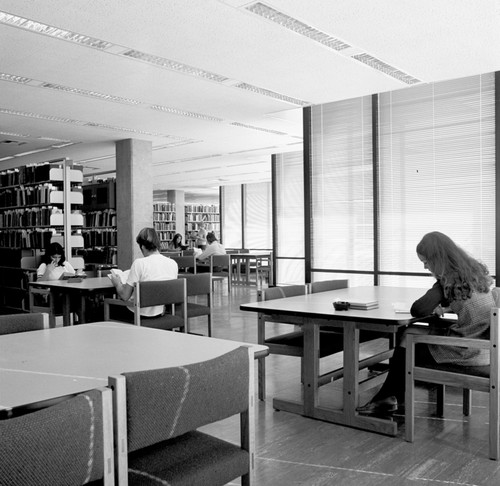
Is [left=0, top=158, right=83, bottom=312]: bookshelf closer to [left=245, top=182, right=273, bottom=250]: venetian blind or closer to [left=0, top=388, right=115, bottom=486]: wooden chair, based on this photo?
[left=0, top=388, right=115, bottom=486]: wooden chair

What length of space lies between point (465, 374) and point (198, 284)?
271cm

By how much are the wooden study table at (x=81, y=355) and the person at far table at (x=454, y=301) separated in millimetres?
1424

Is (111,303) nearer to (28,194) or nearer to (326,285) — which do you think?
(326,285)

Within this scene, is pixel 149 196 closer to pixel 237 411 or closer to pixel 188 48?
pixel 188 48

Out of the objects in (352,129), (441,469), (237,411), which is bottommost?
(441,469)

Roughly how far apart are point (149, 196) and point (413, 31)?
5.38 m

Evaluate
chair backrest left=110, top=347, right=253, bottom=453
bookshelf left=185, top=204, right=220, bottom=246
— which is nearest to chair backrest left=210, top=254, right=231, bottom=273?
bookshelf left=185, top=204, right=220, bottom=246

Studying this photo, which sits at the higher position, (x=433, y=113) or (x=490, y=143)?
(x=433, y=113)

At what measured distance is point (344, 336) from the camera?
3170mm

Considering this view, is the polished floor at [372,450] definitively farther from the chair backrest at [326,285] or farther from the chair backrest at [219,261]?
the chair backrest at [219,261]

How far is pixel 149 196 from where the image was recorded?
28.1 ft

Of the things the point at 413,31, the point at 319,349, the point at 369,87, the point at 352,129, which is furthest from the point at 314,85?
the point at 319,349

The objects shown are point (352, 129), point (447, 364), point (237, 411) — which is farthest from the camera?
point (352, 129)

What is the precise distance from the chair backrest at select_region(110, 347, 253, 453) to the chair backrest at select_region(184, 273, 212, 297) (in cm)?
329
